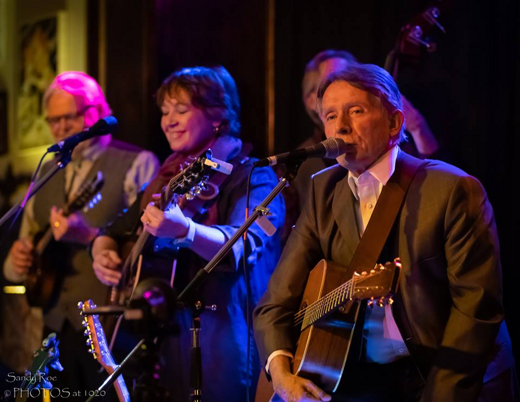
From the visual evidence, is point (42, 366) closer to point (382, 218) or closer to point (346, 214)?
point (346, 214)

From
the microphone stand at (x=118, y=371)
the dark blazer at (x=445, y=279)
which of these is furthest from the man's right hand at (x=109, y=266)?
the dark blazer at (x=445, y=279)

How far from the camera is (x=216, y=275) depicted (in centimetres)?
339

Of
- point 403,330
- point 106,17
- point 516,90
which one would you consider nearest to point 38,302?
point 106,17

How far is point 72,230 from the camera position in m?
4.11

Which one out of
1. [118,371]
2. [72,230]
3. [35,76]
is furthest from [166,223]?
[35,76]

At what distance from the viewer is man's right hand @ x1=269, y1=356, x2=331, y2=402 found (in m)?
2.54

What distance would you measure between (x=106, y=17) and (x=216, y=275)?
2.50 metres

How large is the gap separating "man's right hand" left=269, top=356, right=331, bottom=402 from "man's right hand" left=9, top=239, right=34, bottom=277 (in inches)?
84.1

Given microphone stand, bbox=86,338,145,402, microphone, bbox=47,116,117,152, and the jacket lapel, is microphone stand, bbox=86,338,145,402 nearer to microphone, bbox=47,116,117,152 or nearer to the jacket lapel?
the jacket lapel

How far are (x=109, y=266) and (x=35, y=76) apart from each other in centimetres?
273

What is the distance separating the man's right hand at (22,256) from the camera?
4.34 m

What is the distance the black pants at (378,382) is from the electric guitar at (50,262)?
2.04 meters

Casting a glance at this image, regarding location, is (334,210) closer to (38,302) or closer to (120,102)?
(38,302)

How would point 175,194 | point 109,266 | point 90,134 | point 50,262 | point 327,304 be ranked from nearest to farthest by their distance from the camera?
point 327,304, point 175,194, point 90,134, point 109,266, point 50,262
